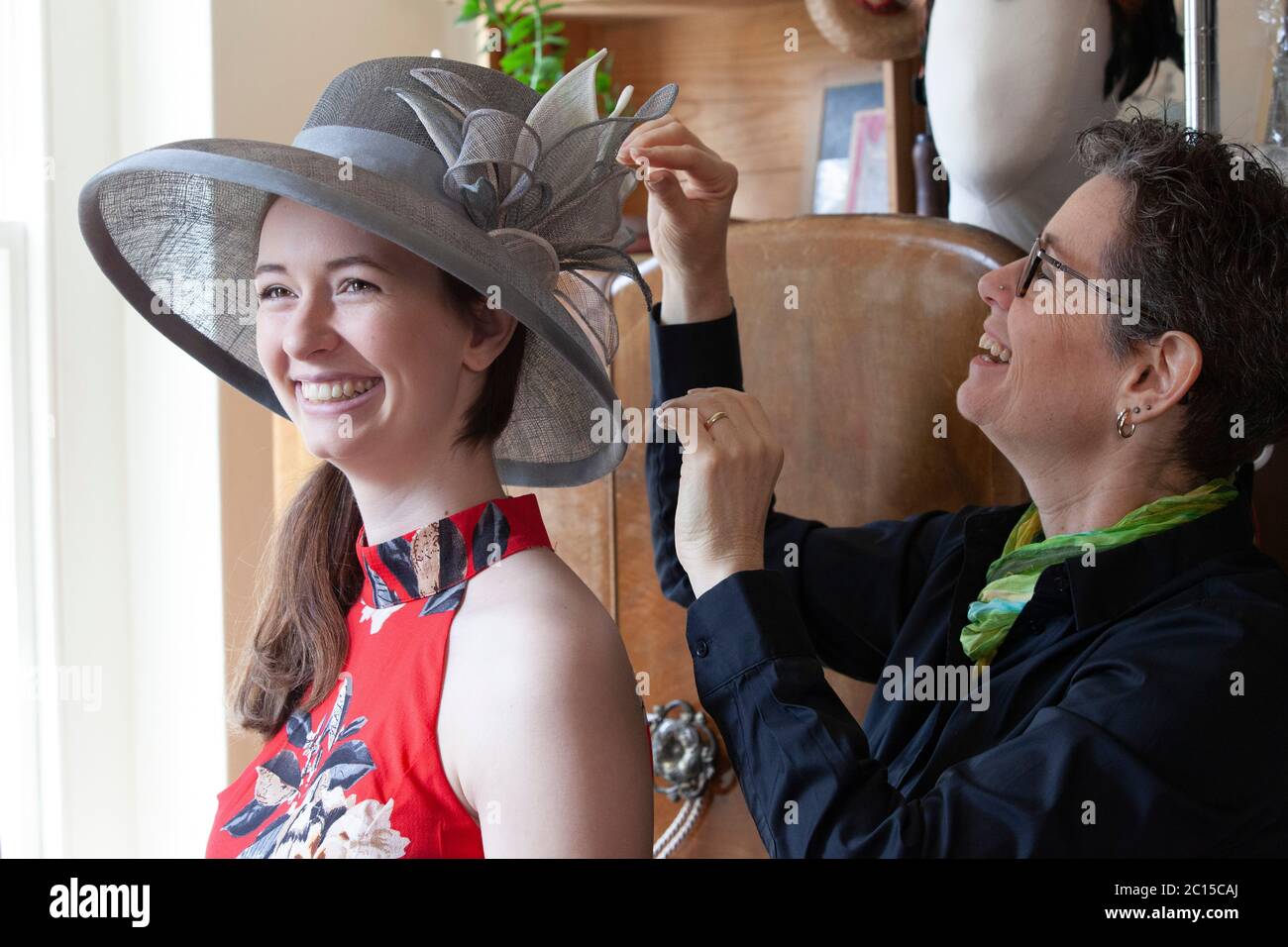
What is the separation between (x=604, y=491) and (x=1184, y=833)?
878mm

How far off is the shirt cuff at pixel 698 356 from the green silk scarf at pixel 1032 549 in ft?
1.15

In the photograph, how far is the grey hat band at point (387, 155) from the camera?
1030 millimetres

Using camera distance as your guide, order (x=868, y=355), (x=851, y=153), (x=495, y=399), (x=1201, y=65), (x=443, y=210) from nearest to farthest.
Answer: (x=443, y=210), (x=495, y=399), (x=1201, y=65), (x=868, y=355), (x=851, y=153)

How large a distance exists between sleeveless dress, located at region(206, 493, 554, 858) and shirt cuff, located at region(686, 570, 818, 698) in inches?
6.5

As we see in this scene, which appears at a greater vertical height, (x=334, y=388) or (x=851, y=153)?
(x=851, y=153)

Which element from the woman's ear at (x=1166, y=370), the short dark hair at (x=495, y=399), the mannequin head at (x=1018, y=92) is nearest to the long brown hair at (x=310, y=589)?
the short dark hair at (x=495, y=399)

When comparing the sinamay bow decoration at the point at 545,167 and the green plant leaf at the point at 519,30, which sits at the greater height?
the green plant leaf at the point at 519,30

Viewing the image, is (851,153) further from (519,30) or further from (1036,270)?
(1036,270)

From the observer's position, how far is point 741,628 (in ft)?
3.75

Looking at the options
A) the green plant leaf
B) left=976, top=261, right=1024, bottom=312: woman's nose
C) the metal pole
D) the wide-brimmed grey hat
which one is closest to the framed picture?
the green plant leaf

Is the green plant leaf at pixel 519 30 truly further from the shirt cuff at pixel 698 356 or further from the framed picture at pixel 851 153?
the shirt cuff at pixel 698 356

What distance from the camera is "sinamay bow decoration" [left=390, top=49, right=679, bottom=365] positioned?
103 centimetres

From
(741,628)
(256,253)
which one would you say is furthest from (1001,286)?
(256,253)

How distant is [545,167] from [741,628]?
42 centimetres
